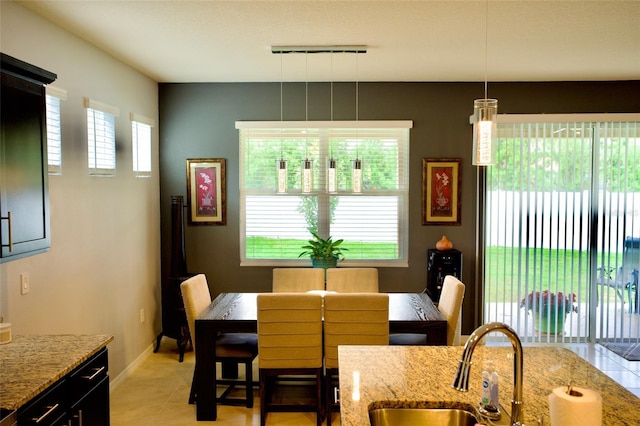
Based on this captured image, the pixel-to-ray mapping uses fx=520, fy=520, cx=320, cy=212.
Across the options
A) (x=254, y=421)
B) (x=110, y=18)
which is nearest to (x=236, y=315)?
(x=254, y=421)

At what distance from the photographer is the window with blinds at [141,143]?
4.87 metres

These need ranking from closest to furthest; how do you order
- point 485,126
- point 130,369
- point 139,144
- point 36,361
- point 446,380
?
point 446,380, point 36,361, point 485,126, point 130,369, point 139,144

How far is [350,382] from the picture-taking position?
2057 millimetres

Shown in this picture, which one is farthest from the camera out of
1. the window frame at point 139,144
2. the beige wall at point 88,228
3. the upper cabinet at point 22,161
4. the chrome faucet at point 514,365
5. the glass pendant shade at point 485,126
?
the window frame at point 139,144

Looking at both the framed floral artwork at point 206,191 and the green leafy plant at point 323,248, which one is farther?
the framed floral artwork at point 206,191

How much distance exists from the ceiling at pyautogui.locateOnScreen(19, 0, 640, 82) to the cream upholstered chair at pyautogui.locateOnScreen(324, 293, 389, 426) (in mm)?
1847

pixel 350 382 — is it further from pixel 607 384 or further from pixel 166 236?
pixel 166 236

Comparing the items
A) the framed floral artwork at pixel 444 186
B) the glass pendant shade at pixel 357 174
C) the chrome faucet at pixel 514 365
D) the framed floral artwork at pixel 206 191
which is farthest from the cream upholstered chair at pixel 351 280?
the chrome faucet at pixel 514 365

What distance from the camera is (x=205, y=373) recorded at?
3713mm

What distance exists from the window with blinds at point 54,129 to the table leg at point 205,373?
1.41 meters

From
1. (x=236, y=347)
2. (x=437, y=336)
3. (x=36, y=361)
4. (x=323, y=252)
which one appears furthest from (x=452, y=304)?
(x=36, y=361)

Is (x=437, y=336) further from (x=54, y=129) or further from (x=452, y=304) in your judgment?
(x=54, y=129)

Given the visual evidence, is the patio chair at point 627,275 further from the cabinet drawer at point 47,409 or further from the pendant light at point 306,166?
the cabinet drawer at point 47,409

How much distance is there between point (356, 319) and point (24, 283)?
2073 mm
